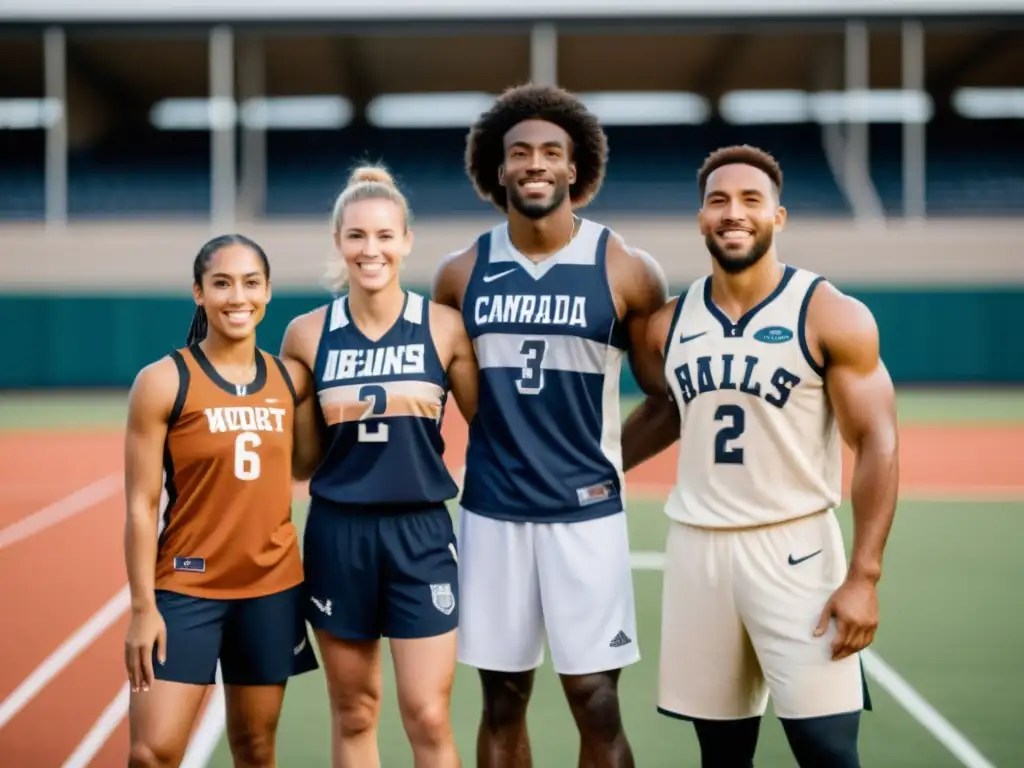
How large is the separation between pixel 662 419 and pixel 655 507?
693 centimetres

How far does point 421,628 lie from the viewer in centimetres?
409

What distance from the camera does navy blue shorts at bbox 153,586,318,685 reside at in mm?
3814

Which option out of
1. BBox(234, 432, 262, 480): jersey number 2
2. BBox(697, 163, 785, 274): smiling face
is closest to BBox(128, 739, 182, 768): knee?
BBox(234, 432, 262, 480): jersey number 2

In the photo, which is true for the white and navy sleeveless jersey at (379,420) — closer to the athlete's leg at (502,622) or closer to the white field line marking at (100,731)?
the athlete's leg at (502,622)

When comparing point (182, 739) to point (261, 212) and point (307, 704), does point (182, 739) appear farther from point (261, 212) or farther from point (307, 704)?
point (261, 212)

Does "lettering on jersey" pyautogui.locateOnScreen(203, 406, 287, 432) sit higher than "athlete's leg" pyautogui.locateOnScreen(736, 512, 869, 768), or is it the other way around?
"lettering on jersey" pyautogui.locateOnScreen(203, 406, 287, 432)

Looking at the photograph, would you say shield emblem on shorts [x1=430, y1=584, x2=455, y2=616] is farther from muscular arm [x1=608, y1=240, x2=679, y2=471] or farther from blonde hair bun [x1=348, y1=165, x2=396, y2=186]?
blonde hair bun [x1=348, y1=165, x2=396, y2=186]

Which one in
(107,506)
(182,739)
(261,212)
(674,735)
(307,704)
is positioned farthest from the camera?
(261,212)

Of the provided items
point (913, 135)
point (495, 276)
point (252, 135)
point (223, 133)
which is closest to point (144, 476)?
point (495, 276)

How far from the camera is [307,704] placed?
5.99 m

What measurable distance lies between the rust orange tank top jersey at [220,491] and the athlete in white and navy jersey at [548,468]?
31.6 inches

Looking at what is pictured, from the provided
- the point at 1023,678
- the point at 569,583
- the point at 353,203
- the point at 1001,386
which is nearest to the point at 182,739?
the point at 569,583

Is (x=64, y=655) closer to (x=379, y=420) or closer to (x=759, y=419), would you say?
(x=379, y=420)

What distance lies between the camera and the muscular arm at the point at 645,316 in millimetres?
4441
